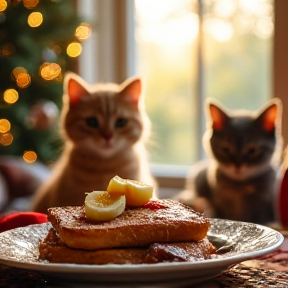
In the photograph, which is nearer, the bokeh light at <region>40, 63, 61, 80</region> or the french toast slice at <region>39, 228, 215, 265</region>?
the french toast slice at <region>39, 228, 215, 265</region>

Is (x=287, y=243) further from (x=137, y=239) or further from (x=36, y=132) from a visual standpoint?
(x=36, y=132)

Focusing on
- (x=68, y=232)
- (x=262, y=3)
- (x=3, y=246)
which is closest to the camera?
(x=68, y=232)

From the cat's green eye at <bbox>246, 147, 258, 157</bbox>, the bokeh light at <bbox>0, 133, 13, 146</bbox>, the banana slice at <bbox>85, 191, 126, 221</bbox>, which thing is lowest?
the bokeh light at <bbox>0, 133, 13, 146</bbox>

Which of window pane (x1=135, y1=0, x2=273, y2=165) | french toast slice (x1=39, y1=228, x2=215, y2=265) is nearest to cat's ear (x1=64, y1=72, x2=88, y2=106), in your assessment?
window pane (x1=135, y1=0, x2=273, y2=165)

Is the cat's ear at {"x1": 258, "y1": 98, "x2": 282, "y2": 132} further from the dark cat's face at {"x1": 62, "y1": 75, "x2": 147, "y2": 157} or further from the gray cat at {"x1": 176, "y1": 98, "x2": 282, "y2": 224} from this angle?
the dark cat's face at {"x1": 62, "y1": 75, "x2": 147, "y2": 157}

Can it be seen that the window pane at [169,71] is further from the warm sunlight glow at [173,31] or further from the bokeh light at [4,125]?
the bokeh light at [4,125]

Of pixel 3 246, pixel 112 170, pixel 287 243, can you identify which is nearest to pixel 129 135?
pixel 112 170

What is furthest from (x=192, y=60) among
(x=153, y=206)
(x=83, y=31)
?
(x=153, y=206)
